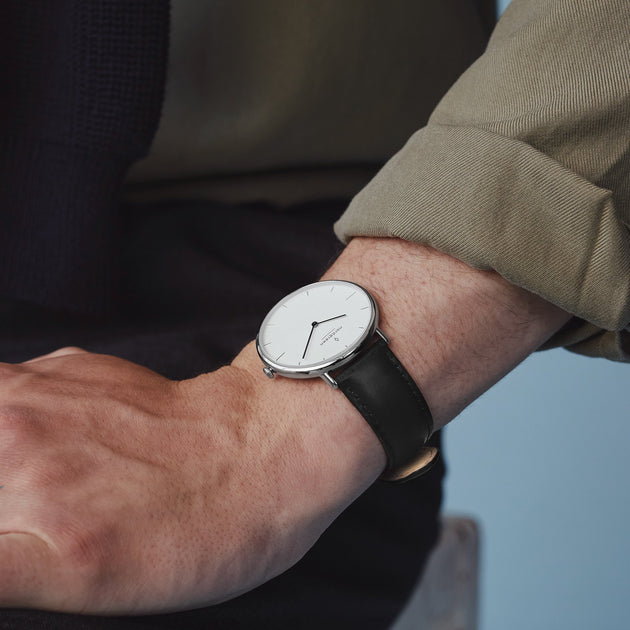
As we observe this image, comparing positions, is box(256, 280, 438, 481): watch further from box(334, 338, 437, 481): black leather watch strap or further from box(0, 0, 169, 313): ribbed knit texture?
box(0, 0, 169, 313): ribbed knit texture

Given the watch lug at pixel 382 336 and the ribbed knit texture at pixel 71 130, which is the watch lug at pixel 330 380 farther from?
the ribbed knit texture at pixel 71 130

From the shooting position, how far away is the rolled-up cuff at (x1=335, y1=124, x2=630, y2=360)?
0.55 m

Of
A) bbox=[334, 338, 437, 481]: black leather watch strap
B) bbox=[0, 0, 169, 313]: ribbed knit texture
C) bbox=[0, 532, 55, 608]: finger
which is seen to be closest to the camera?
bbox=[0, 532, 55, 608]: finger

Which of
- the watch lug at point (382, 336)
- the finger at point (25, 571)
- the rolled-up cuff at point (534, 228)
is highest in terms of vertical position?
the rolled-up cuff at point (534, 228)

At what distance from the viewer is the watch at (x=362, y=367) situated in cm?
54

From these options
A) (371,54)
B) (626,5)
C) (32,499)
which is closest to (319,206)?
(371,54)

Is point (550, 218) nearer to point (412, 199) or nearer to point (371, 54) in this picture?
point (412, 199)

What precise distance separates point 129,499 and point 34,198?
441 millimetres

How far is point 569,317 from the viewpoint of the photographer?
64 centimetres

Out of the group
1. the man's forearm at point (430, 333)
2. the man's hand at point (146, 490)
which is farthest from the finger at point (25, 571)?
the man's forearm at point (430, 333)

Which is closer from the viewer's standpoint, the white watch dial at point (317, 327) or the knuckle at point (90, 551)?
the knuckle at point (90, 551)

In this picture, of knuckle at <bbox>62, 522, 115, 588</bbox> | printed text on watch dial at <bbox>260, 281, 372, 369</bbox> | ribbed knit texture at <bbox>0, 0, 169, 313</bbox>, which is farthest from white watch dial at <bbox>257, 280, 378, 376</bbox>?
ribbed knit texture at <bbox>0, 0, 169, 313</bbox>

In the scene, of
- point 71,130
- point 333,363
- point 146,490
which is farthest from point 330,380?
point 71,130

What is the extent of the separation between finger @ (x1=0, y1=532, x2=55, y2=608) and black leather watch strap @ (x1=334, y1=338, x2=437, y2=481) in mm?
235
